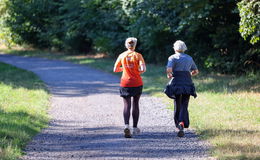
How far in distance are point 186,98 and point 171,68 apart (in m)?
0.68

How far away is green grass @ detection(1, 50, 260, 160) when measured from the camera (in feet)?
23.5

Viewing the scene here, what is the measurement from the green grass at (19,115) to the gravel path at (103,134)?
0.20m

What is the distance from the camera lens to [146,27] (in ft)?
72.4

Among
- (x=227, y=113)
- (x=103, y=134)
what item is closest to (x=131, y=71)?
(x=103, y=134)

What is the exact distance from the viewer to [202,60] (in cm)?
2070

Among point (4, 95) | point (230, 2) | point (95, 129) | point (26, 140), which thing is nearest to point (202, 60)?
point (230, 2)

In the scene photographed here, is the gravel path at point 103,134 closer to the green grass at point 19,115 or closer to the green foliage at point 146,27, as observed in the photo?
the green grass at point 19,115

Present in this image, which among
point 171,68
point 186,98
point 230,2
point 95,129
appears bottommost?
point 95,129

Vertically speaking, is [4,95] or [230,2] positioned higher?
[230,2]

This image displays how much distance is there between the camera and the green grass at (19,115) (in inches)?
289

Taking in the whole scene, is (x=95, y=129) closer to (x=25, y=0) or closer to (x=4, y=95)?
(x=4, y=95)

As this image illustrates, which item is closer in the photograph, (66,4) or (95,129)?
(95,129)

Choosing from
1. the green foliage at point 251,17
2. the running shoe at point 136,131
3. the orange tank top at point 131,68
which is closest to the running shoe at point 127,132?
the running shoe at point 136,131

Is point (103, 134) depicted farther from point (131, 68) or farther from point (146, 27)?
point (146, 27)
